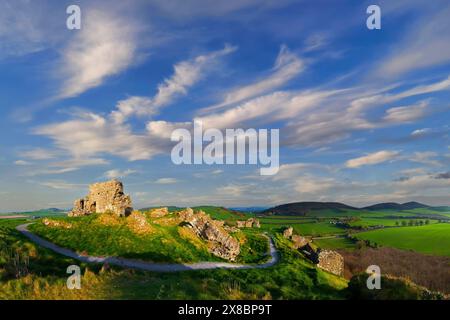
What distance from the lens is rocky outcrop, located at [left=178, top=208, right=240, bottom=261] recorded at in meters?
57.9

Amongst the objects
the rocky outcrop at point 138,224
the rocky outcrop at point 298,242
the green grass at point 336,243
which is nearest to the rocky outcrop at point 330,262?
the rocky outcrop at point 298,242

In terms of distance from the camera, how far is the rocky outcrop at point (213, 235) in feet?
190

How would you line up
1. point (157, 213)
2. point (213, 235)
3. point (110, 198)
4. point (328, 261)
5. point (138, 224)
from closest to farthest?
point (138, 224), point (110, 198), point (213, 235), point (157, 213), point (328, 261)

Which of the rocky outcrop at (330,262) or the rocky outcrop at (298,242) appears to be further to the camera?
the rocky outcrop at (298,242)

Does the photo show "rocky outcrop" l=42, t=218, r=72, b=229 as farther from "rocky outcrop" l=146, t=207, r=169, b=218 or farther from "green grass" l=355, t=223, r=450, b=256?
"green grass" l=355, t=223, r=450, b=256

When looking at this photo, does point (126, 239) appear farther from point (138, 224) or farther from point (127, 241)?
point (138, 224)

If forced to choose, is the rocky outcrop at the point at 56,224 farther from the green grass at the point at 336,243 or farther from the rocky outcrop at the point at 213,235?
the green grass at the point at 336,243

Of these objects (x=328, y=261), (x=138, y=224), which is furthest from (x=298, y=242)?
(x=138, y=224)

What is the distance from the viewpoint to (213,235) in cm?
6244

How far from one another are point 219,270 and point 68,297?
2680 centimetres

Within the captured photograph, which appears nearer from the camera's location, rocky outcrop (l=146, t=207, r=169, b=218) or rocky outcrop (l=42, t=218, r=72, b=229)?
rocky outcrop (l=42, t=218, r=72, b=229)

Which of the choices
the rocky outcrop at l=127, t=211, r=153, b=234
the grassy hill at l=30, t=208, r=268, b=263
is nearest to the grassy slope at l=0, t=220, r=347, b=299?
the grassy hill at l=30, t=208, r=268, b=263

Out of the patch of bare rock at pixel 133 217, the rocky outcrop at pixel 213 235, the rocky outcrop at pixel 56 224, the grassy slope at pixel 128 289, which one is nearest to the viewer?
the grassy slope at pixel 128 289
